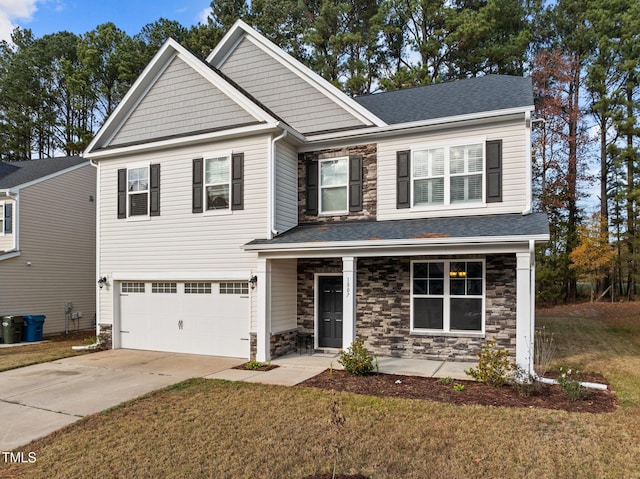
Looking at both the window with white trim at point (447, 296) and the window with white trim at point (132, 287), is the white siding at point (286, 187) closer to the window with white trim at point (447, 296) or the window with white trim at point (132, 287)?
the window with white trim at point (447, 296)

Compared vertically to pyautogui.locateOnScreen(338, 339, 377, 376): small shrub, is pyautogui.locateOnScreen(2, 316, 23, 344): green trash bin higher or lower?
lower

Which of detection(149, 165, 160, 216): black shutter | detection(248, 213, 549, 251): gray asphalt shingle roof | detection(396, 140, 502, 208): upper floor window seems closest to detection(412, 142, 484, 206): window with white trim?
detection(396, 140, 502, 208): upper floor window

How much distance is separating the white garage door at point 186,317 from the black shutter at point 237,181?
1.98m

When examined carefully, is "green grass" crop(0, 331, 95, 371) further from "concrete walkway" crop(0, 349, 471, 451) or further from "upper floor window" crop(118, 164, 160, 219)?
"upper floor window" crop(118, 164, 160, 219)

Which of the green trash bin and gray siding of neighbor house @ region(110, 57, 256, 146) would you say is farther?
the green trash bin

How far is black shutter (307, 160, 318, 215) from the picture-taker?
37.9 ft

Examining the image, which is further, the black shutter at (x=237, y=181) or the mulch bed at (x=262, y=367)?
the black shutter at (x=237, y=181)

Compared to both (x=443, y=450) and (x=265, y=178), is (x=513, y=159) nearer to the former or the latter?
(x=265, y=178)

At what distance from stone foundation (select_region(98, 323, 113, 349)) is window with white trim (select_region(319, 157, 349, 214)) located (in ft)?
22.6

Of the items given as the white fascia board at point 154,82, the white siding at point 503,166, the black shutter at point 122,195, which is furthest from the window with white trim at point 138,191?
the white siding at point 503,166

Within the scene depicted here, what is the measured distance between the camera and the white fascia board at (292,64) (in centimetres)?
1116

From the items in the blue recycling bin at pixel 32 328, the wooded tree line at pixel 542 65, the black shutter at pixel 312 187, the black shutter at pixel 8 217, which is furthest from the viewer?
the wooded tree line at pixel 542 65

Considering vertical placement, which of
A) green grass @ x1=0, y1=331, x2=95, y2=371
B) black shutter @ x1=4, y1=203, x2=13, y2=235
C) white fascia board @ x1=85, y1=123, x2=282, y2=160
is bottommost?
green grass @ x1=0, y1=331, x2=95, y2=371

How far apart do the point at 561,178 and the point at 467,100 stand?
1502cm
